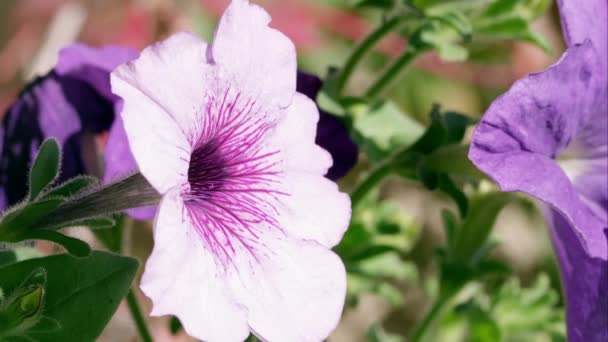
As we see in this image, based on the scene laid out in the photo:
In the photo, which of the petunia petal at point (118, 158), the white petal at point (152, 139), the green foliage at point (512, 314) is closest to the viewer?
the white petal at point (152, 139)

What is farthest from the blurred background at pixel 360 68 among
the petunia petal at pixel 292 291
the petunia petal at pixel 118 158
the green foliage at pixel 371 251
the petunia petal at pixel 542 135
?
the petunia petal at pixel 292 291

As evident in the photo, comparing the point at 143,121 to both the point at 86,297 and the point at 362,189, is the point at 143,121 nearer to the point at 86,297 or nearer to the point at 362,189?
the point at 86,297

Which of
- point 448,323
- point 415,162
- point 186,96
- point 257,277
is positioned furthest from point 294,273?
point 448,323

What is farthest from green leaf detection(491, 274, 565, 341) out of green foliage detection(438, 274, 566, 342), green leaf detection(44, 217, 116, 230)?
green leaf detection(44, 217, 116, 230)

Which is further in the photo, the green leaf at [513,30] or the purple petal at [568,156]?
the green leaf at [513,30]

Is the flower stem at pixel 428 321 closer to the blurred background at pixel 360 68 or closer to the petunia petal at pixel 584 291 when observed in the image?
the petunia petal at pixel 584 291

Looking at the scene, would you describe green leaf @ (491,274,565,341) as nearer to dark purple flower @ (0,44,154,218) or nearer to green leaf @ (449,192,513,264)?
green leaf @ (449,192,513,264)
